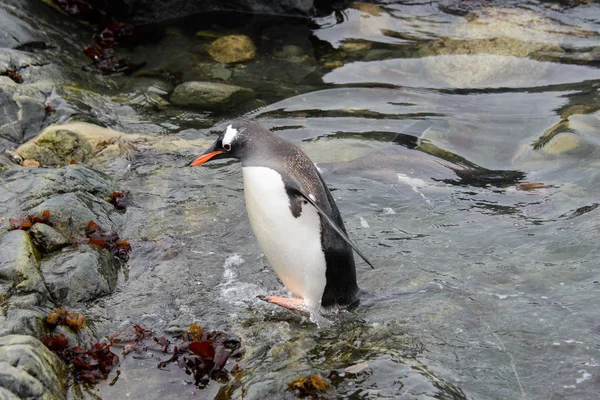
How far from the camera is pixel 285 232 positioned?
489cm

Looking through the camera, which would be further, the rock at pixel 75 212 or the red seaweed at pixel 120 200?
the red seaweed at pixel 120 200

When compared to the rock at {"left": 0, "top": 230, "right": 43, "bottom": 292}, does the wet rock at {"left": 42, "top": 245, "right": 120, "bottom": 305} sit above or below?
below

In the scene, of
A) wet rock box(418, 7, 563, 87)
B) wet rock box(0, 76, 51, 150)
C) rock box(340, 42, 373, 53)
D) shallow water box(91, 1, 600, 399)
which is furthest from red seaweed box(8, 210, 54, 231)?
rock box(340, 42, 373, 53)

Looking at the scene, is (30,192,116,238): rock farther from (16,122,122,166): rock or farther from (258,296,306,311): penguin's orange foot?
(258,296,306,311): penguin's orange foot

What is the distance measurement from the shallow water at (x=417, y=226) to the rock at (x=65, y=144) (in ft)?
1.76

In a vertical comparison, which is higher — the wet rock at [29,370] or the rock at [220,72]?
the rock at [220,72]

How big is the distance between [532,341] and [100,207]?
3.67m

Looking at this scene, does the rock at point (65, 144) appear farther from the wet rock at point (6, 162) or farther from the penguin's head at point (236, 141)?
the penguin's head at point (236, 141)

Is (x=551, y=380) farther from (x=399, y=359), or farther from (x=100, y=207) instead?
(x=100, y=207)

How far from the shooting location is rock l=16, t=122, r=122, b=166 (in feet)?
23.2

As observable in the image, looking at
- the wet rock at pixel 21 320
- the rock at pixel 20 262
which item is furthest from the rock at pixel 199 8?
the wet rock at pixel 21 320

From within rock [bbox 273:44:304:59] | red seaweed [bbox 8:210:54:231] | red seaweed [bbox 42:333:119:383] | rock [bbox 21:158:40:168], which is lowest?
red seaweed [bbox 42:333:119:383]

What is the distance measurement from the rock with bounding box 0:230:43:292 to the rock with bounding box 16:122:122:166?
212cm

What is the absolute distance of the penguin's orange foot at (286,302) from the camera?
498 centimetres
